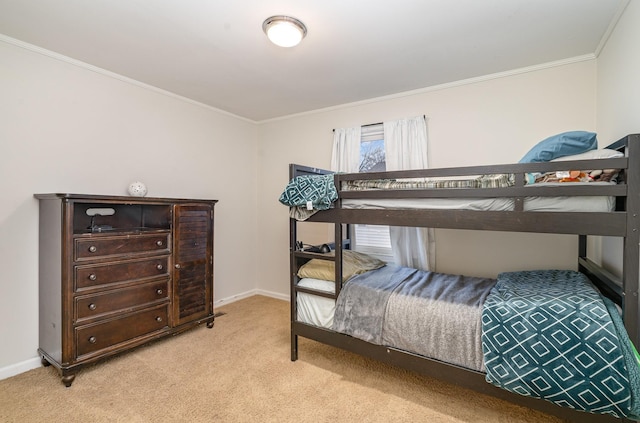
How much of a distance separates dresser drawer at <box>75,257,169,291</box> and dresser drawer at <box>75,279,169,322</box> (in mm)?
82

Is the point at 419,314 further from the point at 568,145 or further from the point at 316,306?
the point at 568,145

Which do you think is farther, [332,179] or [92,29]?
[332,179]

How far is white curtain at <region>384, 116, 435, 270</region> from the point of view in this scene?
9.55 ft

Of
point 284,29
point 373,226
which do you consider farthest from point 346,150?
point 284,29

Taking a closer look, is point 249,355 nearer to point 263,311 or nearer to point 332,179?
point 263,311

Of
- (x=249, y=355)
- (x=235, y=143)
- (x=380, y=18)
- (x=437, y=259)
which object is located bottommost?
(x=249, y=355)

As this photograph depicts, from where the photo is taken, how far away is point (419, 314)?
1854mm

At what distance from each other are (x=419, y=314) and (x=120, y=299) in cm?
224

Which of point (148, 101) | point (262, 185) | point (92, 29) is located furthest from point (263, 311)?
point (92, 29)

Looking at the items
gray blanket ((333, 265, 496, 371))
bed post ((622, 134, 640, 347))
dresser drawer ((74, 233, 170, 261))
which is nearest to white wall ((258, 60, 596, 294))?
gray blanket ((333, 265, 496, 371))

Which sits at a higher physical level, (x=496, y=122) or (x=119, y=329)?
(x=496, y=122)

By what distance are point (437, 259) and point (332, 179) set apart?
4.82 feet

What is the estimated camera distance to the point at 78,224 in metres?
2.47

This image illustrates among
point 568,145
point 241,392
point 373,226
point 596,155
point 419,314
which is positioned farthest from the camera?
point 373,226
